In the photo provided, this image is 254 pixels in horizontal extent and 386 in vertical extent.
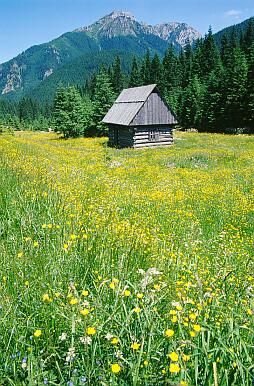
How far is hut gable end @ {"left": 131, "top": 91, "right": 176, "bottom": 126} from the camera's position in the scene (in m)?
34.9

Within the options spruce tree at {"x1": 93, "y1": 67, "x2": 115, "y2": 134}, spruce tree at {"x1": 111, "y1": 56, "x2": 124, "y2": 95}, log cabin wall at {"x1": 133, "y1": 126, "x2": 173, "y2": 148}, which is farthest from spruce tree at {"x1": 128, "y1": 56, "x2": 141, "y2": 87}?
log cabin wall at {"x1": 133, "y1": 126, "x2": 173, "y2": 148}

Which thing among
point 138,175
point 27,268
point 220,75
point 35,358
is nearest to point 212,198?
point 138,175

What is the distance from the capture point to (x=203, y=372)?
2.36 metres

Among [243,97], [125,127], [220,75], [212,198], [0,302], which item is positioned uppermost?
[220,75]

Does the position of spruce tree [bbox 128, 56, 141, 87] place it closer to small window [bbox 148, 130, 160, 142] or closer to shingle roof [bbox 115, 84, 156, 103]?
shingle roof [bbox 115, 84, 156, 103]

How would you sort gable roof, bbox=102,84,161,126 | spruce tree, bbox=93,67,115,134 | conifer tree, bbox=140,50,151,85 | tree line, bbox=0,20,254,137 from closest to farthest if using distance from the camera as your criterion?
gable roof, bbox=102,84,161,126
tree line, bbox=0,20,254,137
spruce tree, bbox=93,67,115,134
conifer tree, bbox=140,50,151,85

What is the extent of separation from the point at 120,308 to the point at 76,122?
5064cm

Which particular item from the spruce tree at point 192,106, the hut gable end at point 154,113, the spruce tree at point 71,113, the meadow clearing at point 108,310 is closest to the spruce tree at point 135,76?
the spruce tree at point 192,106

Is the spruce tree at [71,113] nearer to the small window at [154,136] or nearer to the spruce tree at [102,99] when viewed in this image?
the spruce tree at [102,99]

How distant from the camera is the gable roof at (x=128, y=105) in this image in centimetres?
3503

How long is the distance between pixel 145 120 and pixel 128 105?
12.9 ft

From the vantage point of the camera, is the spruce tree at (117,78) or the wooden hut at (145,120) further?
the spruce tree at (117,78)

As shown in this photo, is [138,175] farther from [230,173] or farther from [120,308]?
[120,308]

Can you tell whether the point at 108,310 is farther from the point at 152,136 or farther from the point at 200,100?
the point at 200,100
